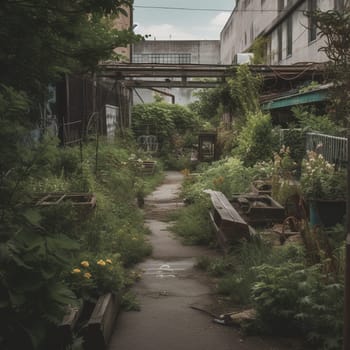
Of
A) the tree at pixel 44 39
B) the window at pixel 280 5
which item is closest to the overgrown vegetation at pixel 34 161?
the tree at pixel 44 39

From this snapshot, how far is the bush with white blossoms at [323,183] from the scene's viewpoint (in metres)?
8.01

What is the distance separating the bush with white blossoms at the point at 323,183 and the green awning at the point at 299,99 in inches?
50.6

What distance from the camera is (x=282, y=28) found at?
23.8 metres

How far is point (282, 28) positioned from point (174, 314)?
20.5 metres

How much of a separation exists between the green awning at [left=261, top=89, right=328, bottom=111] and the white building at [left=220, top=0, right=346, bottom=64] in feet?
3.35

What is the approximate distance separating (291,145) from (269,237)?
19.6ft

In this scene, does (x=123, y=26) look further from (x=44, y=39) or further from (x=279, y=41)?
(x=279, y=41)

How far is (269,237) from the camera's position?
7738 mm

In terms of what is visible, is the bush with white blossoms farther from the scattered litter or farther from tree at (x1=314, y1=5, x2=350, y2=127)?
the scattered litter

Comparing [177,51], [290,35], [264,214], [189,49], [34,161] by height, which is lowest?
[264,214]

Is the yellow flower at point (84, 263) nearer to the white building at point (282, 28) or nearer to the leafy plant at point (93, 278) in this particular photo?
the leafy plant at point (93, 278)

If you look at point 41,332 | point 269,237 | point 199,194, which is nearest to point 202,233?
point 269,237

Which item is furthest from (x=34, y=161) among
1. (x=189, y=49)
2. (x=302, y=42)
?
(x=189, y=49)

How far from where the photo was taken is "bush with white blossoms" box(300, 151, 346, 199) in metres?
8.01
